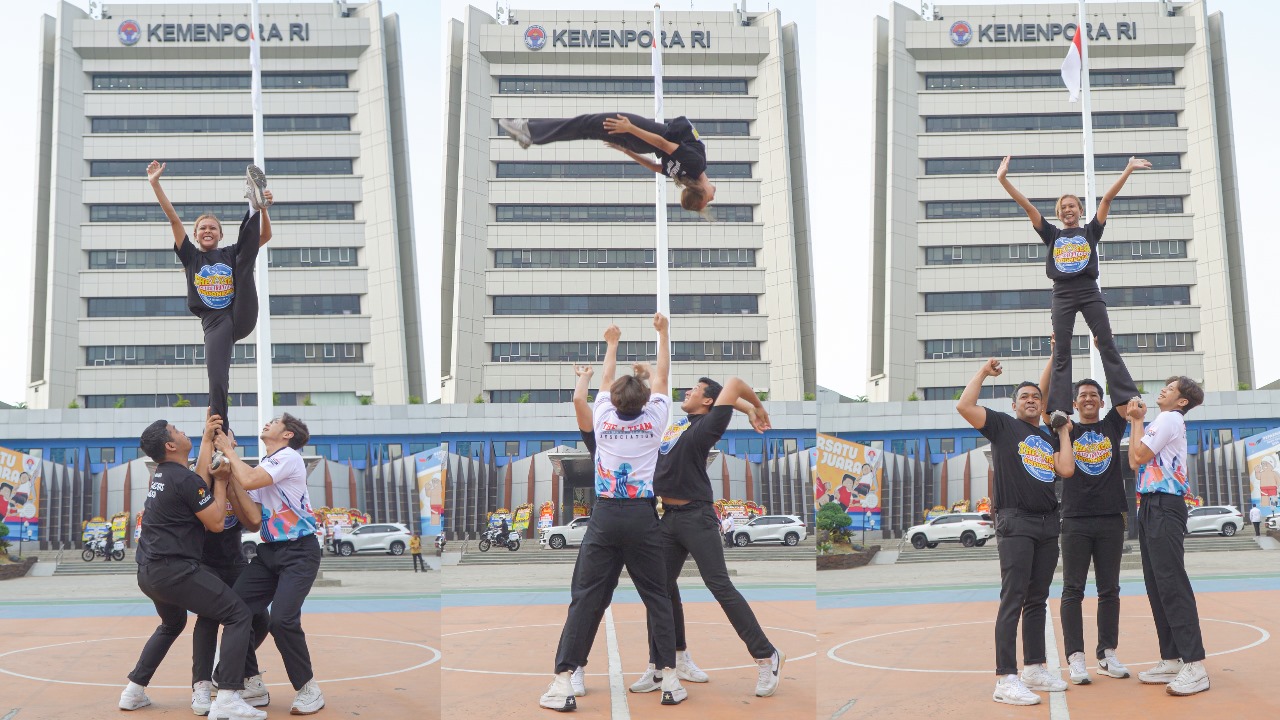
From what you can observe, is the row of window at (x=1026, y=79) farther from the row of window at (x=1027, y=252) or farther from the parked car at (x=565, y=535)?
the parked car at (x=565, y=535)

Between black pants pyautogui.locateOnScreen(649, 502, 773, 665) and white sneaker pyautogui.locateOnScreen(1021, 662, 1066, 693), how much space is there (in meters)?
1.98

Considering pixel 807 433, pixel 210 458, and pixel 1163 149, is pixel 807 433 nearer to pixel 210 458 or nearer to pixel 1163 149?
pixel 1163 149

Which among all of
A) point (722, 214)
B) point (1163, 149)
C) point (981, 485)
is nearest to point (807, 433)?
point (981, 485)

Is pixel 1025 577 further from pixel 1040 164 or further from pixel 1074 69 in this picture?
pixel 1040 164

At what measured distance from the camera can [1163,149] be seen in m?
59.2

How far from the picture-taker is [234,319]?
837cm

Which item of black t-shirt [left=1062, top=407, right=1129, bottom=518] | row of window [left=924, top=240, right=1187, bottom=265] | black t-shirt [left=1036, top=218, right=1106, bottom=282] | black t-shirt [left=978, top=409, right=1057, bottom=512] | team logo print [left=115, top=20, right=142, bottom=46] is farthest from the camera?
team logo print [left=115, top=20, right=142, bottom=46]

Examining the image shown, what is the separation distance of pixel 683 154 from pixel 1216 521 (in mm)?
35790

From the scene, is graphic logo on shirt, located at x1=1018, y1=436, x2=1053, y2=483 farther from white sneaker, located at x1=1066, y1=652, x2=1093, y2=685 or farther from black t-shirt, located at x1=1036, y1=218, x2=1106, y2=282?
black t-shirt, located at x1=1036, y1=218, x2=1106, y2=282

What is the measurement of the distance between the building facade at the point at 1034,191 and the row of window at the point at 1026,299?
77 millimetres

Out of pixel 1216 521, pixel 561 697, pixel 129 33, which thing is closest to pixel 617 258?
pixel 1216 521

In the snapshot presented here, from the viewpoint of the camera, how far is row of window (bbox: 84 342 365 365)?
57.0m

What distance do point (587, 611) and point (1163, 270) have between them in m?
57.4

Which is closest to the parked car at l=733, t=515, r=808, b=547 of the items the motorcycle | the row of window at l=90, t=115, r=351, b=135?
the motorcycle
